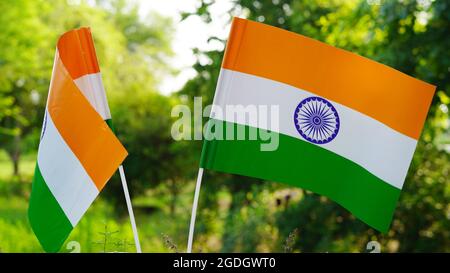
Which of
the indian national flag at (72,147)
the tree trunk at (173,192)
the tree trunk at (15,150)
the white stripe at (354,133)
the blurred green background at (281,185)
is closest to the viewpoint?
the indian national flag at (72,147)

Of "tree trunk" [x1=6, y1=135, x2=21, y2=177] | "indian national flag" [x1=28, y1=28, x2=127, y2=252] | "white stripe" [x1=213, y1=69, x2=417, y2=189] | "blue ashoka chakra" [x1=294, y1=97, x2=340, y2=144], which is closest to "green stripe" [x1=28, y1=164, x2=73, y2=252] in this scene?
"indian national flag" [x1=28, y1=28, x2=127, y2=252]

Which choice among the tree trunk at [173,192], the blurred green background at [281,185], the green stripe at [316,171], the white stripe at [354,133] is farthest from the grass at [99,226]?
the white stripe at [354,133]

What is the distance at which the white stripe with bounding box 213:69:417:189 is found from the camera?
11.3 feet

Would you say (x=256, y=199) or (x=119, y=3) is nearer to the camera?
(x=256, y=199)

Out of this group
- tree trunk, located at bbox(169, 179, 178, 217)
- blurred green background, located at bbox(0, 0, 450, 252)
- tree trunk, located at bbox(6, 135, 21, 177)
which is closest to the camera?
blurred green background, located at bbox(0, 0, 450, 252)

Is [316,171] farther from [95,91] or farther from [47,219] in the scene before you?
[47,219]

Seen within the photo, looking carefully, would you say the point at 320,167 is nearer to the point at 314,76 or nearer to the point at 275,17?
the point at 314,76

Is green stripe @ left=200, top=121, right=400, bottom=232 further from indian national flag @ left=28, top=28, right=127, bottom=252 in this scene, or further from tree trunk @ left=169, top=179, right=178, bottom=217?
tree trunk @ left=169, top=179, right=178, bottom=217

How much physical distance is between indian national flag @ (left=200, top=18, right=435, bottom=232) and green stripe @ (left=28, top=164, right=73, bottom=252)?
0.80 meters

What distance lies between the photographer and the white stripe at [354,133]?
3459 mm

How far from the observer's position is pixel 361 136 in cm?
351

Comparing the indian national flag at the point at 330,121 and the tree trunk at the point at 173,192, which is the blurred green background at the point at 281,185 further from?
the indian national flag at the point at 330,121

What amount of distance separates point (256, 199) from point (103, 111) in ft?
19.3
